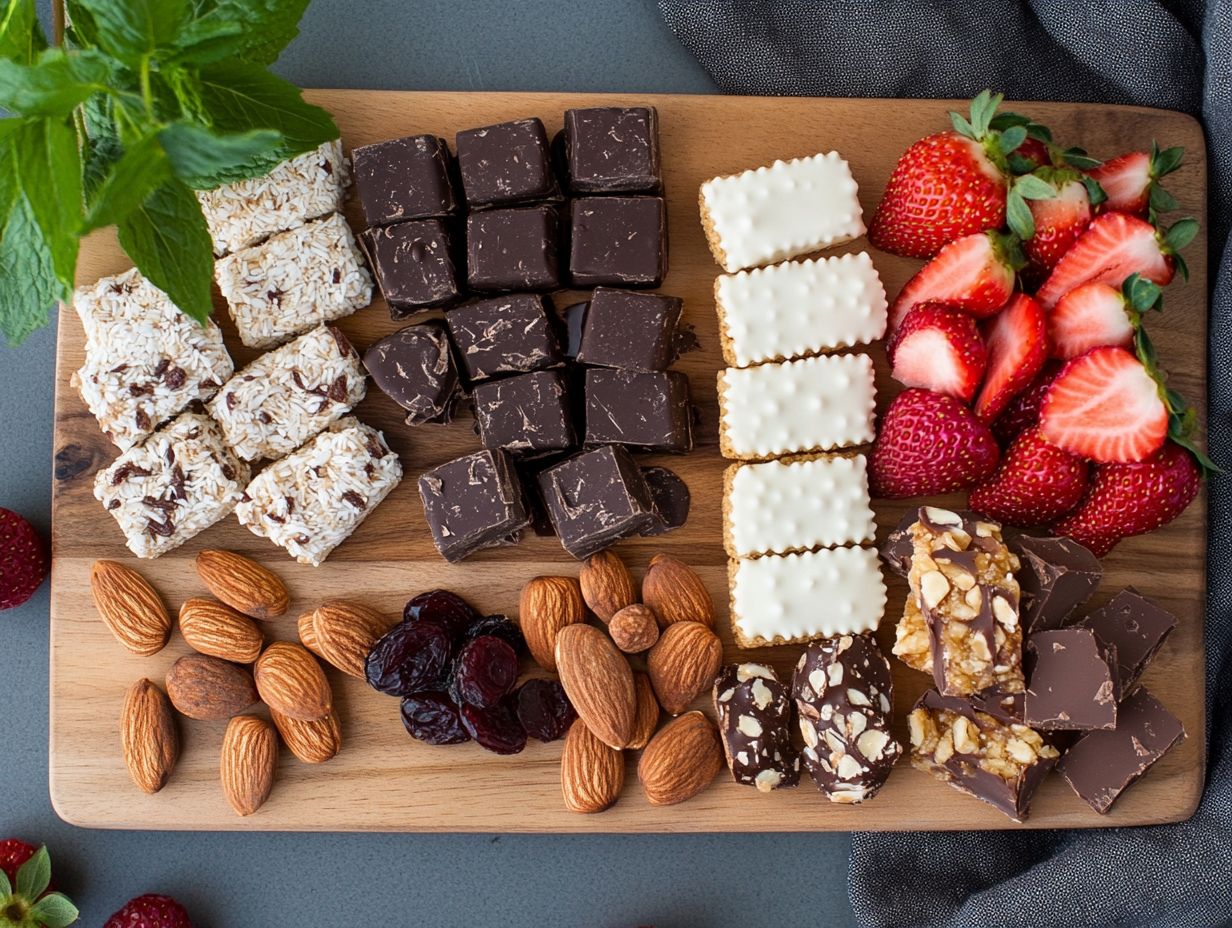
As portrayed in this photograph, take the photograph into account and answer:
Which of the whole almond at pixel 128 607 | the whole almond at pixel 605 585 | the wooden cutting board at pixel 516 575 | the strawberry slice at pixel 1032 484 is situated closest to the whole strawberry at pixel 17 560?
the wooden cutting board at pixel 516 575

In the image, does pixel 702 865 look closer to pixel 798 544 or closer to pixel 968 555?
pixel 798 544

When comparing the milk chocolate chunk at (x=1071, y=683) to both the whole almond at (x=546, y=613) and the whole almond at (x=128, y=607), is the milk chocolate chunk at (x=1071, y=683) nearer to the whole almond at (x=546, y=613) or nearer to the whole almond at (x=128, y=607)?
the whole almond at (x=546, y=613)

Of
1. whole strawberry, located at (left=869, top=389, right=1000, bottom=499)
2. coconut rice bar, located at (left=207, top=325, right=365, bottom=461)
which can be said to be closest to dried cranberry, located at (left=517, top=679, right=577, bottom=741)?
coconut rice bar, located at (left=207, top=325, right=365, bottom=461)

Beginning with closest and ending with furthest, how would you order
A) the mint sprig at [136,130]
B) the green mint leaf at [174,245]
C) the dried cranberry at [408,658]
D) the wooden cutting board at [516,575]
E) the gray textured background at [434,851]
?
the mint sprig at [136,130]
the green mint leaf at [174,245]
the dried cranberry at [408,658]
the wooden cutting board at [516,575]
the gray textured background at [434,851]

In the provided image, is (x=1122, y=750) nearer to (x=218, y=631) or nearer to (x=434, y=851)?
(x=434, y=851)

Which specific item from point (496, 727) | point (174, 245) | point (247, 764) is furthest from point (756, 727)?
point (174, 245)

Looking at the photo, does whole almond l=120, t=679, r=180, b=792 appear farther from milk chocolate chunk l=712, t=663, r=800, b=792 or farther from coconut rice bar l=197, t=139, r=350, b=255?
milk chocolate chunk l=712, t=663, r=800, b=792
